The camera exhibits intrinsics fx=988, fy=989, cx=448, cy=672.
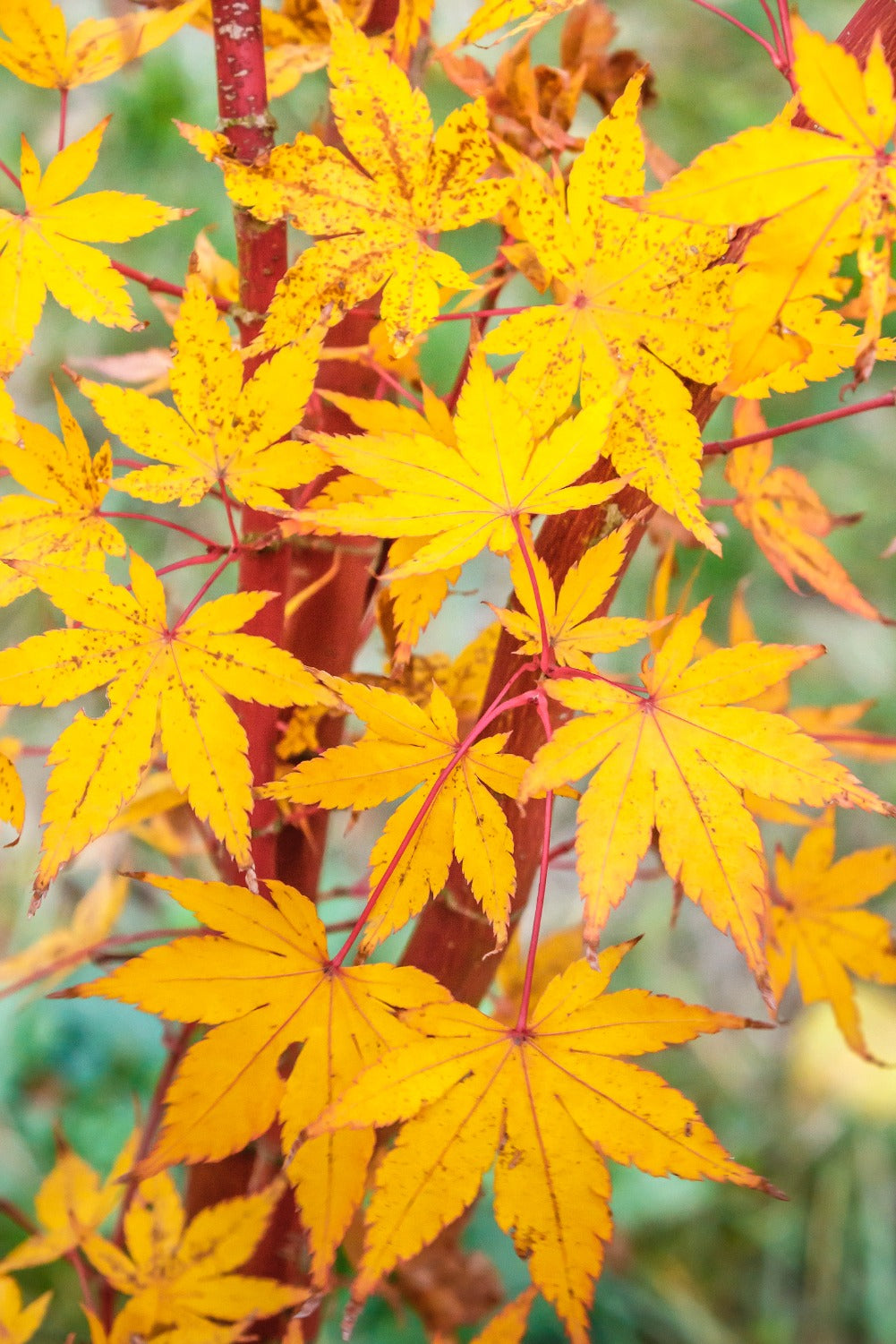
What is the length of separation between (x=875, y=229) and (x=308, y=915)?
25 centimetres

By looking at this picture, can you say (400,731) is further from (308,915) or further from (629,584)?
(629,584)

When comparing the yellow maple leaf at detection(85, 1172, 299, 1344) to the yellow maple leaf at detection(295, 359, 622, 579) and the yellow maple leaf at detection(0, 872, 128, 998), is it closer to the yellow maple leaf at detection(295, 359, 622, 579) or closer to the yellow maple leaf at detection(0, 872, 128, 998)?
the yellow maple leaf at detection(0, 872, 128, 998)

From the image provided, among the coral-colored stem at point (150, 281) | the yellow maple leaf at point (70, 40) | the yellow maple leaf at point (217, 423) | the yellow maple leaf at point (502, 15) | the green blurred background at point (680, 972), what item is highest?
the yellow maple leaf at point (70, 40)

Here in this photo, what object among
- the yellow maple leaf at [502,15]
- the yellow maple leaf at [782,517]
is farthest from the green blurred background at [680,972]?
the yellow maple leaf at [502,15]

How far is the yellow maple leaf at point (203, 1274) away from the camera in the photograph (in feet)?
1.35

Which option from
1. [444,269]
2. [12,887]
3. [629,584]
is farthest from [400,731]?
[629,584]

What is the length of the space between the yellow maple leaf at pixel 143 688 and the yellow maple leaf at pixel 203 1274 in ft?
0.72

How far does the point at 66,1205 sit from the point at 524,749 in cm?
37

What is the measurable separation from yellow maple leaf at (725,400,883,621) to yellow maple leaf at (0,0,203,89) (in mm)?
260

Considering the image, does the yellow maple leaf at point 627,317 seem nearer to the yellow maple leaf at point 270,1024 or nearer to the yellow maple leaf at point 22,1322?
the yellow maple leaf at point 270,1024

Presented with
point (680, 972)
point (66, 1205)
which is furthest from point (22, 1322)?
point (680, 972)

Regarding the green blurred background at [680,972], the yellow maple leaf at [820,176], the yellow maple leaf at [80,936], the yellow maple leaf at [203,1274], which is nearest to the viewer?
the yellow maple leaf at [820,176]

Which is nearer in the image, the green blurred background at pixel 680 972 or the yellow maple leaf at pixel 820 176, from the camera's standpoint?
the yellow maple leaf at pixel 820 176

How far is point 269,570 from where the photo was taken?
1.18 feet
